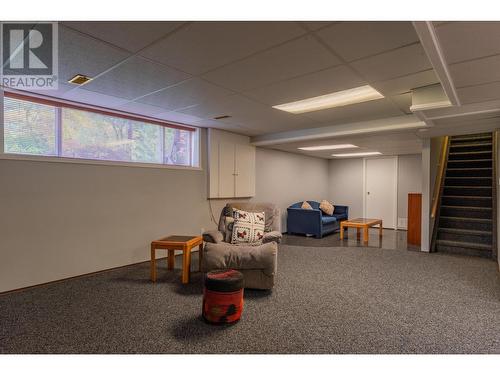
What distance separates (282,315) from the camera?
7.90ft

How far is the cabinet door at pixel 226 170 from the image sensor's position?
509cm

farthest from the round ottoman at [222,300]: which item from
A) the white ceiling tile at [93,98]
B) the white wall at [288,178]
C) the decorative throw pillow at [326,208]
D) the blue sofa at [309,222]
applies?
the decorative throw pillow at [326,208]

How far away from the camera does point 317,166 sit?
8164mm

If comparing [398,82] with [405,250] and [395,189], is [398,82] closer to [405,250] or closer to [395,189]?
[405,250]

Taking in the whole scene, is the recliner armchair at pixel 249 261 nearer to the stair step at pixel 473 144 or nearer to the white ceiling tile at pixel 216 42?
the white ceiling tile at pixel 216 42

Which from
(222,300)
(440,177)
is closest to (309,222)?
(440,177)

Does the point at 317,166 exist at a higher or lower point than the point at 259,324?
higher

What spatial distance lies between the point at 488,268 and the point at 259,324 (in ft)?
11.6

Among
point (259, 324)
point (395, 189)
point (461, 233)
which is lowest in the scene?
point (259, 324)

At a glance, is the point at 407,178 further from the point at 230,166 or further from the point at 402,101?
the point at 230,166

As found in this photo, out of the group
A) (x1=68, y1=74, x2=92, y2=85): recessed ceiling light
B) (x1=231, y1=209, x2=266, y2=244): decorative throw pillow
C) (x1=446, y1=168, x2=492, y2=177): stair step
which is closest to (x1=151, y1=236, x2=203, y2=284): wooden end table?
(x1=231, y1=209, x2=266, y2=244): decorative throw pillow

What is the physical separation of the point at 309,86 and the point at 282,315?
221 cm

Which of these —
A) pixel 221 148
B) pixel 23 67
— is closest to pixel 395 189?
pixel 221 148
